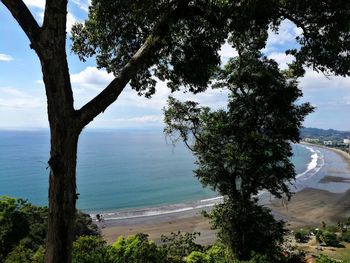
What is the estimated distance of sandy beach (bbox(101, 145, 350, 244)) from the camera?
44.8 meters

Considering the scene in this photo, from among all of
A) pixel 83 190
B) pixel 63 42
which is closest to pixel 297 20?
pixel 63 42

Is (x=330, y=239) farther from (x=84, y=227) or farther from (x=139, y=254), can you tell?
(x=139, y=254)

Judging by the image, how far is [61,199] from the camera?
540 centimetres

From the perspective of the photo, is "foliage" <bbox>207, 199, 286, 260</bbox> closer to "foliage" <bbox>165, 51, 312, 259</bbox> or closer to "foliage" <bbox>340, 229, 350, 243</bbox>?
"foliage" <bbox>165, 51, 312, 259</bbox>

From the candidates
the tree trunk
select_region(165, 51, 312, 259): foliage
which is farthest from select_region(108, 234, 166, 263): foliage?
select_region(165, 51, 312, 259): foliage

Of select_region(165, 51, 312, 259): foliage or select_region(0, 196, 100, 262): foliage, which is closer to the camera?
select_region(165, 51, 312, 259): foliage

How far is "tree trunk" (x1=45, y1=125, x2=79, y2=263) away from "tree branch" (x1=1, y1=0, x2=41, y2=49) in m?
1.37

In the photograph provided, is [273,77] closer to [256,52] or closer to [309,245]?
[256,52]

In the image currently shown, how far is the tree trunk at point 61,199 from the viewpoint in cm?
535

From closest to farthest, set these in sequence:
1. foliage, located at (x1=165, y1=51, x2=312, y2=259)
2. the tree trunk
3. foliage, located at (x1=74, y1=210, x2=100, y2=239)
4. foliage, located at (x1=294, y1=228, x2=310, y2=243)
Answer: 1. the tree trunk
2. foliage, located at (x1=165, y1=51, x2=312, y2=259)
3. foliage, located at (x1=294, y1=228, x2=310, y2=243)
4. foliage, located at (x1=74, y1=210, x2=100, y2=239)

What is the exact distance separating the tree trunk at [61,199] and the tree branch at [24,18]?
4.48 feet

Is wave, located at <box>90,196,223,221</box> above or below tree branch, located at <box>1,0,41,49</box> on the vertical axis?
below

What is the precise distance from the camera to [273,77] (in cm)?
1633

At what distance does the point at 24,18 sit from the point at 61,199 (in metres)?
2.62
